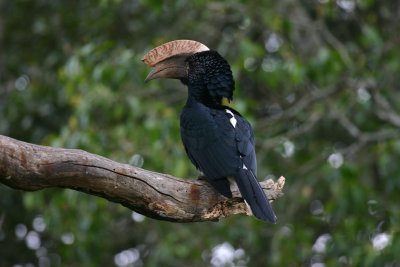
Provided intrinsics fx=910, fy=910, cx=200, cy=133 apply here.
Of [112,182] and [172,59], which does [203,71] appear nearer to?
[172,59]

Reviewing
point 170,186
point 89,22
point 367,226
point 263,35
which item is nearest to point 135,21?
point 89,22

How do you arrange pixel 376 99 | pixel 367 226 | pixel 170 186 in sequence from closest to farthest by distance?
1. pixel 170 186
2. pixel 367 226
3. pixel 376 99

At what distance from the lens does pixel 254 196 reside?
3.86 meters

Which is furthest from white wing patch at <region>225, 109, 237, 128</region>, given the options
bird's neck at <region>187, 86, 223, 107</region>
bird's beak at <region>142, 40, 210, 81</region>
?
bird's beak at <region>142, 40, 210, 81</region>

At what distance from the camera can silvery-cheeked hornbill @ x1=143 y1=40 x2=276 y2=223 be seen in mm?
3967

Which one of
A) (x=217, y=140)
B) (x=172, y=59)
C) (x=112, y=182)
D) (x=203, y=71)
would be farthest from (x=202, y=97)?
(x=112, y=182)

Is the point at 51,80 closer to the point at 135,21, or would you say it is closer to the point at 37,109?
the point at 37,109

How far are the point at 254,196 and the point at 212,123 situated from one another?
63 cm

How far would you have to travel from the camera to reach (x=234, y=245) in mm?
7133

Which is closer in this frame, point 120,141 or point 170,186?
point 170,186

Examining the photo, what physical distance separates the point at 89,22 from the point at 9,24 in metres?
0.97

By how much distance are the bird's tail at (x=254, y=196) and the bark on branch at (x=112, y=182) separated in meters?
0.06

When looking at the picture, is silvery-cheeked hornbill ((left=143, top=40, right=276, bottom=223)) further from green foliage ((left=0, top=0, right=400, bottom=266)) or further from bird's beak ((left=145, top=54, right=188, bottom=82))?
green foliage ((left=0, top=0, right=400, bottom=266))

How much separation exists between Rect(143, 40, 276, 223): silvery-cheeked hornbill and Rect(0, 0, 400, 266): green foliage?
885 millimetres
